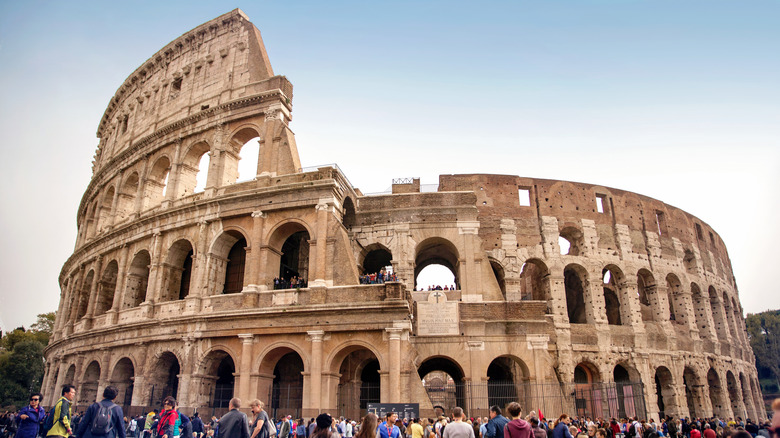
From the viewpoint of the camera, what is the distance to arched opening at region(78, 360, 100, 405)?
72.0 ft

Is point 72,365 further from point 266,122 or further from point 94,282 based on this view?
point 266,122

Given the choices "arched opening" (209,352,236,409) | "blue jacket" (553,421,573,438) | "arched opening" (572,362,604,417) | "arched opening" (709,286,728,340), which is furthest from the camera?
"arched opening" (709,286,728,340)

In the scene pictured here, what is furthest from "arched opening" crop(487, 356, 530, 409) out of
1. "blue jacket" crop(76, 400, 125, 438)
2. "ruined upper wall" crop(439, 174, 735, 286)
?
"blue jacket" crop(76, 400, 125, 438)

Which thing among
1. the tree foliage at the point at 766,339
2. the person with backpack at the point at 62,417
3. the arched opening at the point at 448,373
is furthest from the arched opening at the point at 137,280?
the tree foliage at the point at 766,339

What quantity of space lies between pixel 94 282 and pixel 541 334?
20188 millimetres

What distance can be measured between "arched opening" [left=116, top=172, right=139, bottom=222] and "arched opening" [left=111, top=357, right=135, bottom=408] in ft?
24.2

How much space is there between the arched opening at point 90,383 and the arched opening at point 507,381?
16.8 metres

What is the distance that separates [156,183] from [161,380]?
9341mm

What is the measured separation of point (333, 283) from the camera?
17703mm

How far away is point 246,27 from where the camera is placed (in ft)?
77.2

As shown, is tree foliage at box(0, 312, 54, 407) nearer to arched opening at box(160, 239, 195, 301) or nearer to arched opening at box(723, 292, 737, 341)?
arched opening at box(160, 239, 195, 301)

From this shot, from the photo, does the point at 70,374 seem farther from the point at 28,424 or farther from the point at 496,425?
the point at 496,425

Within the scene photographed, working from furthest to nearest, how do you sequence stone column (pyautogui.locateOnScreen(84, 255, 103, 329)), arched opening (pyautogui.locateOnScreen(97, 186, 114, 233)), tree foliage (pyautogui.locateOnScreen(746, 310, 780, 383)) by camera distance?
tree foliage (pyautogui.locateOnScreen(746, 310, 780, 383)) < arched opening (pyautogui.locateOnScreen(97, 186, 114, 233)) < stone column (pyautogui.locateOnScreen(84, 255, 103, 329))

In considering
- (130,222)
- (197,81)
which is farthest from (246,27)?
(130,222)
